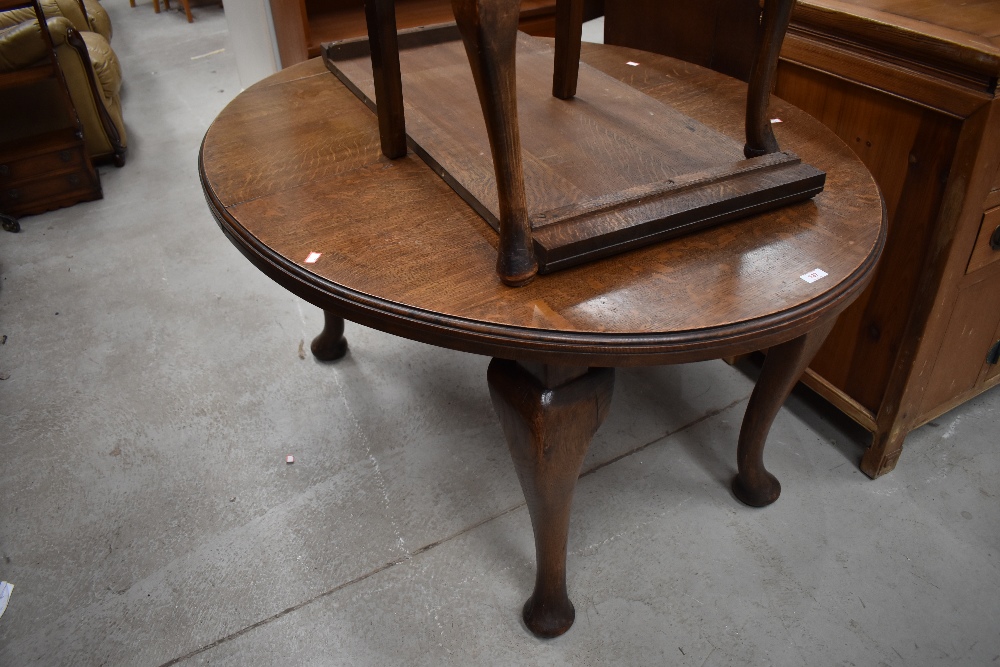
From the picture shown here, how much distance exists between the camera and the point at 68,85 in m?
2.95

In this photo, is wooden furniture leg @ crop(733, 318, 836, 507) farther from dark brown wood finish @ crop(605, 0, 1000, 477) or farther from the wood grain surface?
dark brown wood finish @ crop(605, 0, 1000, 477)

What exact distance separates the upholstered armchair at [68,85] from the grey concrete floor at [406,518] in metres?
1.10

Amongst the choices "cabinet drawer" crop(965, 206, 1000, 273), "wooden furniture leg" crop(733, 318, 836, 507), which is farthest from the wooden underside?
"cabinet drawer" crop(965, 206, 1000, 273)

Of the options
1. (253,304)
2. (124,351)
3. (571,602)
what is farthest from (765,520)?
(124,351)

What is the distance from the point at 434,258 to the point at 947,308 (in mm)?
1074

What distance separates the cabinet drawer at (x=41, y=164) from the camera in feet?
8.98

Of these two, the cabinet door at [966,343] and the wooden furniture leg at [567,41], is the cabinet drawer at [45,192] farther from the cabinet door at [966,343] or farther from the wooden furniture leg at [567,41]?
the cabinet door at [966,343]

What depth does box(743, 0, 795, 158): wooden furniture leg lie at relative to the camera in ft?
3.44

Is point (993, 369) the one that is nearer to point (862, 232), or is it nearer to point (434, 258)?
point (862, 232)

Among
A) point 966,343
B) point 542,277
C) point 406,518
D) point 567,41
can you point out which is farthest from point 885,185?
point 406,518

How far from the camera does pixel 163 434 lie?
1.80 meters

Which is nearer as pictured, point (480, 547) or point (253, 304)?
point (480, 547)

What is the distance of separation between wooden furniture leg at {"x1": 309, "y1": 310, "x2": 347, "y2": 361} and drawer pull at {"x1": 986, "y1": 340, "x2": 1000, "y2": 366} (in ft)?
5.14

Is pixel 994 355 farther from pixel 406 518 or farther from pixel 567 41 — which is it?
pixel 406 518
